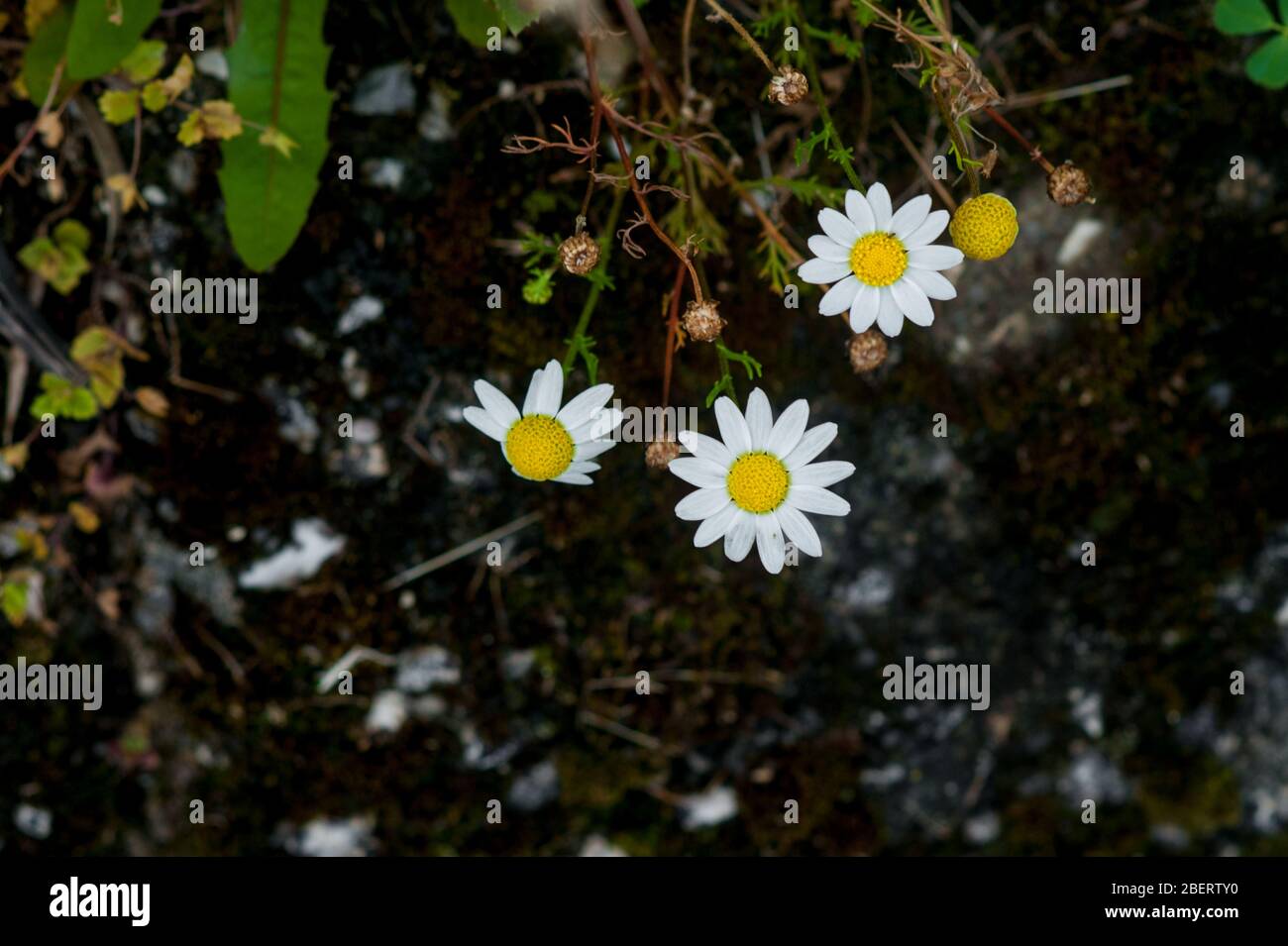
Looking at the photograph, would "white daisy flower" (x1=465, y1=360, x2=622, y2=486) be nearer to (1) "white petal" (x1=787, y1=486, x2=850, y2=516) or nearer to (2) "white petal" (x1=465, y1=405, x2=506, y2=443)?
(2) "white petal" (x1=465, y1=405, x2=506, y2=443)

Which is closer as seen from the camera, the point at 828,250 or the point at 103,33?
the point at 828,250

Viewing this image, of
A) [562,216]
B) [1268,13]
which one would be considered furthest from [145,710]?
[1268,13]

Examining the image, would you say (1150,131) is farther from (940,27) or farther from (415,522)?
(415,522)

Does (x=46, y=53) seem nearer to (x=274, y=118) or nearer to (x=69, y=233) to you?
(x=69, y=233)

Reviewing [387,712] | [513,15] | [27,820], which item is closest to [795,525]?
[513,15]

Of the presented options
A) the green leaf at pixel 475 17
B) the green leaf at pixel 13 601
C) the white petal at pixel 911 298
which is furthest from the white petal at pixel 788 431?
the green leaf at pixel 13 601

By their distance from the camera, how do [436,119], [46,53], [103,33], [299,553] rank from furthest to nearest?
[299,553] → [436,119] → [46,53] → [103,33]
